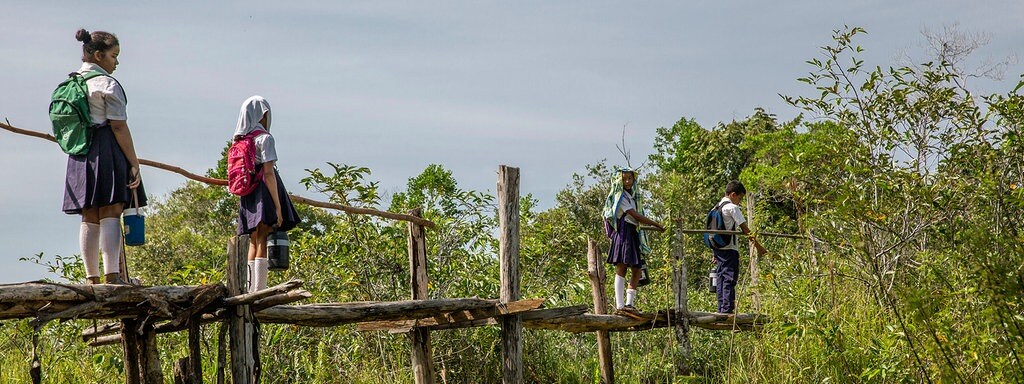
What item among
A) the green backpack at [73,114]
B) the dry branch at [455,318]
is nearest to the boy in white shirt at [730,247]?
the dry branch at [455,318]

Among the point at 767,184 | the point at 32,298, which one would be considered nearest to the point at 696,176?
the point at 767,184

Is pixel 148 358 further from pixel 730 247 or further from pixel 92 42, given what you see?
pixel 730 247

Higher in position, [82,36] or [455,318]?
[82,36]

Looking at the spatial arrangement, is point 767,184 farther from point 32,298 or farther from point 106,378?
point 32,298

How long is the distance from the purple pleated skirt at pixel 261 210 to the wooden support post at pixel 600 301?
3432 millimetres

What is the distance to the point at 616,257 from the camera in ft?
28.0

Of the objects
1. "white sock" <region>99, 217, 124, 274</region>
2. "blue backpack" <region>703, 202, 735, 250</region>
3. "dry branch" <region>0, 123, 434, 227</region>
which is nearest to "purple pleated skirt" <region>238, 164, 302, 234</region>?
"dry branch" <region>0, 123, 434, 227</region>

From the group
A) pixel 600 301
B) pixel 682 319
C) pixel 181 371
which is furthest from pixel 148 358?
pixel 682 319

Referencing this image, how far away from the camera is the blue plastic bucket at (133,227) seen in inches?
218

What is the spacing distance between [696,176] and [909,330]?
551 inches

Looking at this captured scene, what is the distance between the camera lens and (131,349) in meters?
6.10

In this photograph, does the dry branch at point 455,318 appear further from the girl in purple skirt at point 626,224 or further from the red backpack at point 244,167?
the red backpack at point 244,167

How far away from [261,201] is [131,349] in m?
1.06

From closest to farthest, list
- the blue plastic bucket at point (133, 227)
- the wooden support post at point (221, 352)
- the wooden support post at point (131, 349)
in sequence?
the blue plastic bucket at point (133, 227), the wooden support post at point (221, 352), the wooden support post at point (131, 349)
